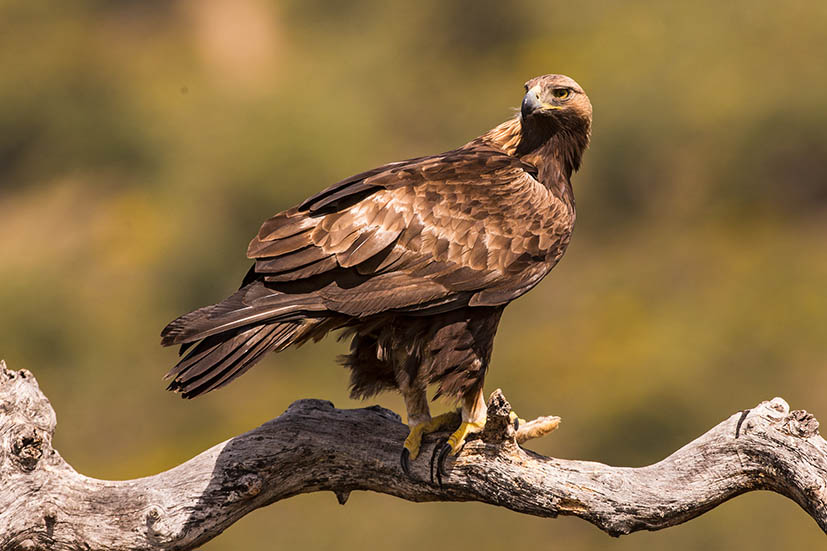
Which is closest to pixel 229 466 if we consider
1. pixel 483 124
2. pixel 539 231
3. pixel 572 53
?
pixel 539 231

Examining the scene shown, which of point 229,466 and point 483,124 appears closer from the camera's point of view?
point 229,466

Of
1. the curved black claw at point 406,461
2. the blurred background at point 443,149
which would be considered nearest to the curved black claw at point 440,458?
the curved black claw at point 406,461

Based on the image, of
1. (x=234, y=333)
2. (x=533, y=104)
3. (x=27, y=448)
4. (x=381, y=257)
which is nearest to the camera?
(x=234, y=333)

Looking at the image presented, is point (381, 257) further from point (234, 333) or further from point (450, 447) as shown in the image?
point (450, 447)

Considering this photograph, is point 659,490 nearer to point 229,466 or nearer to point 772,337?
point 229,466

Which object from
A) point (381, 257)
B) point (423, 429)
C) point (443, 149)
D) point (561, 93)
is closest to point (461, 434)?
point (423, 429)

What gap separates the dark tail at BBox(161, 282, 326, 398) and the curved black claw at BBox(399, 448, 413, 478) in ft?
2.50

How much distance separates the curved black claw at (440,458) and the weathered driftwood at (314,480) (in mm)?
32

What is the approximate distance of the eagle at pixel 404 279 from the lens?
16.1 feet

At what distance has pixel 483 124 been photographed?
1672cm

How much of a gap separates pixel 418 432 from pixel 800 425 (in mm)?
1587

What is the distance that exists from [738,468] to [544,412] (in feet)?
30.6

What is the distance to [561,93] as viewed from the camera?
5746 millimetres

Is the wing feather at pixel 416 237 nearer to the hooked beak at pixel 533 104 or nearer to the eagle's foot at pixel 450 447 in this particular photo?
the hooked beak at pixel 533 104
